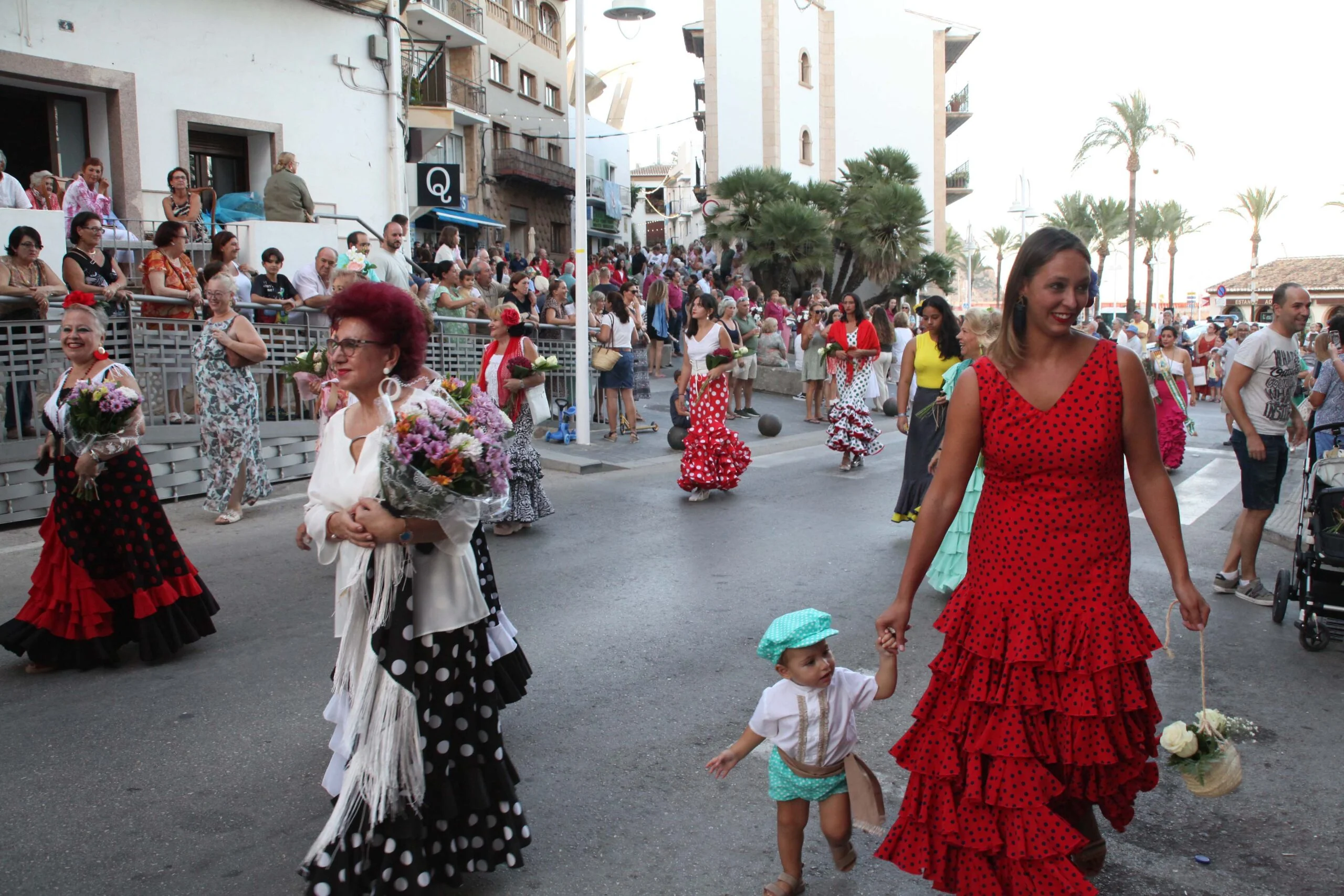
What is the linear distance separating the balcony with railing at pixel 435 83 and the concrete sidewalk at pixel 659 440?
929cm

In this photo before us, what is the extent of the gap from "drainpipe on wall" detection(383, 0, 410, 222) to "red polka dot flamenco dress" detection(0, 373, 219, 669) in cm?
1299

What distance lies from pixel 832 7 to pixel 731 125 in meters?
9.68

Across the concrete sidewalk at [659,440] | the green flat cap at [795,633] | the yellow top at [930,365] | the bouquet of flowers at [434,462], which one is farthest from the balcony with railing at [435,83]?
the green flat cap at [795,633]

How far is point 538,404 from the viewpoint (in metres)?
9.24

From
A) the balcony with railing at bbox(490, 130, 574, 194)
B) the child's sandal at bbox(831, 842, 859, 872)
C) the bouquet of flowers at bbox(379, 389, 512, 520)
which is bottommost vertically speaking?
the child's sandal at bbox(831, 842, 859, 872)

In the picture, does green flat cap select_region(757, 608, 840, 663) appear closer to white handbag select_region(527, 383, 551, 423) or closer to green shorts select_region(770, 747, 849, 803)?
green shorts select_region(770, 747, 849, 803)

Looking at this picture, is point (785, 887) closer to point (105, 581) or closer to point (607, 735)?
point (607, 735)

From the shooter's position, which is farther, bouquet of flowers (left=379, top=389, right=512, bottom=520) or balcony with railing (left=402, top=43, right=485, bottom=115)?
balcony with railing (left=402, top=43, right=485, bottom=115)

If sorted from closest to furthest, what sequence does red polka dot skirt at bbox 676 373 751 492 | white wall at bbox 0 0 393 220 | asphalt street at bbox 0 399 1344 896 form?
1. asphalt street at bbox 0 399 1344 896
2. red polka dot skirt at bbox 676 373 751 492
3. white wall at bbox 0 0 393 220

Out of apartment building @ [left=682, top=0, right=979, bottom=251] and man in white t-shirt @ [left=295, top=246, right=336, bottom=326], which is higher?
apartment building @ [left=682, top=0, right=979, bottom=251]

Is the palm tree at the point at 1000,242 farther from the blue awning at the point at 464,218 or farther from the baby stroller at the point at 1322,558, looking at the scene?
the baby stroller at the point at 1322,558

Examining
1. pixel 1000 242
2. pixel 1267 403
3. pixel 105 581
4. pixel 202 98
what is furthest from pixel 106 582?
pixel 1000 242

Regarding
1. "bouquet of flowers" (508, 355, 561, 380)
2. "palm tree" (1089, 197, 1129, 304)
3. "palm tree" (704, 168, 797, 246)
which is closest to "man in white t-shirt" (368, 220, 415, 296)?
"bouquet of flowers" (508, 355, 561, 380)

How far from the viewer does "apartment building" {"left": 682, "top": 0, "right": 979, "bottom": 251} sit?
5456 cm
